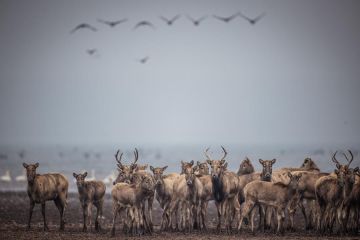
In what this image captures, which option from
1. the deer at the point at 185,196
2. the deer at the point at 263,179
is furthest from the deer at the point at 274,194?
the deer at the point at 185,196

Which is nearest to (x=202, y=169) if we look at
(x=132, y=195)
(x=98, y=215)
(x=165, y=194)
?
(x=165, y=194)

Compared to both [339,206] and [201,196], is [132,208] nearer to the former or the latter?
[201,196]

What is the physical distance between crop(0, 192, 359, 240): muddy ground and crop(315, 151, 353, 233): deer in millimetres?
638

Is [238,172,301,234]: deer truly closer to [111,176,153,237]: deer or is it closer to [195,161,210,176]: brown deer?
[111,176,153,237]: deer

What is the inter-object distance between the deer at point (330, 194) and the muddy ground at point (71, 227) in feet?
2.09

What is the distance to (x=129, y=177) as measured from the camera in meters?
31.9

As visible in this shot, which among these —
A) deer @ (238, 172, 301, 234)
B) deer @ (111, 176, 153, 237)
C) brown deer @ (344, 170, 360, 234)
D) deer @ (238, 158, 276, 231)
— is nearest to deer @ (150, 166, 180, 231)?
deer @ (111, 176, 153, 237)

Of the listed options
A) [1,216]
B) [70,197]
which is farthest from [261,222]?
[70,197]

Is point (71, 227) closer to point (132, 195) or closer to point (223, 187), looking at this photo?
point (132, 195)

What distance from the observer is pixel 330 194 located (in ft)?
96.2

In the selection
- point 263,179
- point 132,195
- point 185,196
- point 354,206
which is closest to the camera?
point 132,195

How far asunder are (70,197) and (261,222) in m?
19.9

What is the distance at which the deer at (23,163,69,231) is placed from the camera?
31.1 metres

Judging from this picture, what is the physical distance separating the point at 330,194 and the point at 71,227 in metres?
9.72
